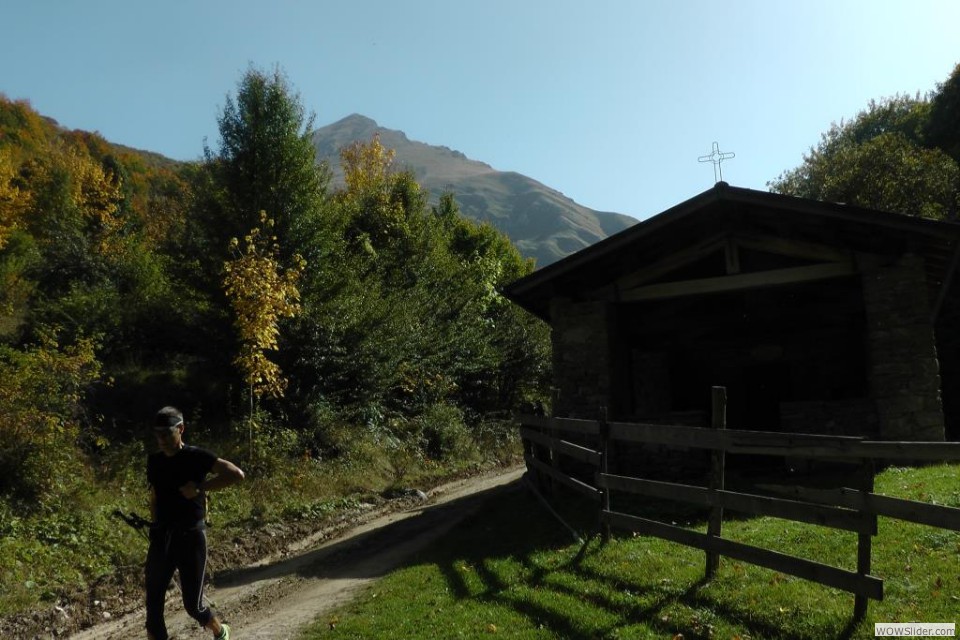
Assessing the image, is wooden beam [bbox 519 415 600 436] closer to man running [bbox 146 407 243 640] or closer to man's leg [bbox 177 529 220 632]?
man running [bbox 146 407 243 640]

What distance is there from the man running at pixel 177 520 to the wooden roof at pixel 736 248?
815 centimetres

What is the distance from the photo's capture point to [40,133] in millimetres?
63750

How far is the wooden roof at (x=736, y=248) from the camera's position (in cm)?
1141

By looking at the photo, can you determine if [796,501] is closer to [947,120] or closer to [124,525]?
[124,525]

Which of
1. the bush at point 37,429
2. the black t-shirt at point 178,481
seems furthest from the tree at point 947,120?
the black t-shirt at point 178,481

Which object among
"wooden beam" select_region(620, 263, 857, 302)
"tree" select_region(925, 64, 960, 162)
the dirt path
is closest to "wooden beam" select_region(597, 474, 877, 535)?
the dirt path

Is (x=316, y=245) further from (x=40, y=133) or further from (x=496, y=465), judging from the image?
(x=40, y=133)

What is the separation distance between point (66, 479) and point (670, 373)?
44.9ft

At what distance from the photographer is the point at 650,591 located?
6438 millimetres

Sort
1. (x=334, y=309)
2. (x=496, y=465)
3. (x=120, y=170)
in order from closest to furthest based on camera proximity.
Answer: (x=334, y=309)
(x=496, y=465)
(x=120, y=170)

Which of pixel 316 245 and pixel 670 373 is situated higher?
pixel 316 245

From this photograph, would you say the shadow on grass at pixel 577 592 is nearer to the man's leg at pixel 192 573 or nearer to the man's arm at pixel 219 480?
the man's leg at pixel 192 573

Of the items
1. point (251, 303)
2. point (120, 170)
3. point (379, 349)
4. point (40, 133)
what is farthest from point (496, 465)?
point (40, 133)

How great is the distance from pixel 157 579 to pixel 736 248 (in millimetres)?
10909
